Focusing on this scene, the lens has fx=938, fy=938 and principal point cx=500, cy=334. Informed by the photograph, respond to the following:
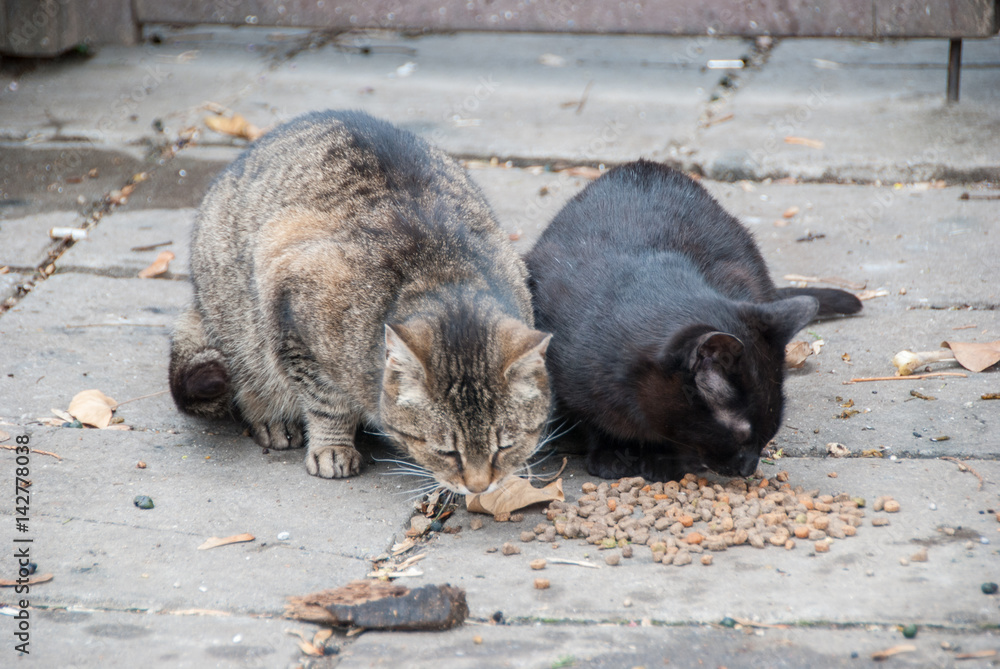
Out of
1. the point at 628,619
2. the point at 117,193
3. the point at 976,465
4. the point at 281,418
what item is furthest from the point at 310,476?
the point at 117,193

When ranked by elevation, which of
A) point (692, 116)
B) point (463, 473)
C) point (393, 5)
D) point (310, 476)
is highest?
point (393, 5)

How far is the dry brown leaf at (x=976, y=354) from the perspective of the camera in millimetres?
3701

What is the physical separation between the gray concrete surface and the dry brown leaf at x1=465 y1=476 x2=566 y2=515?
0.07 meters

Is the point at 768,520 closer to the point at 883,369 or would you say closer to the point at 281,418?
the point at 883,369

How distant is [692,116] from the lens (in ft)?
20.3

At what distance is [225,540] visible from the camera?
2.93 m

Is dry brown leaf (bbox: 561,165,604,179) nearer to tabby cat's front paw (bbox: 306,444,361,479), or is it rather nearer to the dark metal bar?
the dark metal bar

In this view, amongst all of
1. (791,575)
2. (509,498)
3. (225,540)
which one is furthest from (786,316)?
(225,540)

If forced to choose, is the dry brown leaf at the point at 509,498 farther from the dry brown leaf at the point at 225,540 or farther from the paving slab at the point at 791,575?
the dry brown leaf at the point at 225,540

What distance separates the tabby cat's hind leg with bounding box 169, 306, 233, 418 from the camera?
3430 mm

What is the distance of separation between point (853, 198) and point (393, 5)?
Answer: 10.8ft

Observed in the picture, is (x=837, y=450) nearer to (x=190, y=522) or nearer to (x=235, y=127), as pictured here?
(x=190, y=522)

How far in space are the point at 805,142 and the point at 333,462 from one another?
381 cm

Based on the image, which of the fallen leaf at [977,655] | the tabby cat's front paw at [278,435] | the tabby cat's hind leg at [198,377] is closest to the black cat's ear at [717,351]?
the fallen leaf at [977,655]
